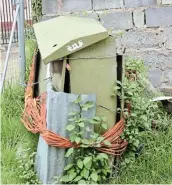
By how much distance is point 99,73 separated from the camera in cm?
357

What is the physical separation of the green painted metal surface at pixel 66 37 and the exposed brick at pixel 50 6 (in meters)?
0.94

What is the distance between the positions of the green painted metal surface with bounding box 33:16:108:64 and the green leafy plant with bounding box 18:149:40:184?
35.8 inches

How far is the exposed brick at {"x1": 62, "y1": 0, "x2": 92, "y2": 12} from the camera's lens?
198 inches

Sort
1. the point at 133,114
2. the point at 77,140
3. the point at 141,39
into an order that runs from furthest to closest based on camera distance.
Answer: the point at 141,39 → the point at 133,114 → the point at 77,140

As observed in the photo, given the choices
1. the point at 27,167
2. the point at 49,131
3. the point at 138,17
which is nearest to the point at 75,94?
the point at 49,131

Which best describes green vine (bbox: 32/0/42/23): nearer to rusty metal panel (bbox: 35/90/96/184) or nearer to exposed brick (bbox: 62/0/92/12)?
exposed brick (bbox: 62/0/92/12)

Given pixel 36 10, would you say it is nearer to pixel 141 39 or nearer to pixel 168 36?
pixel 141 39

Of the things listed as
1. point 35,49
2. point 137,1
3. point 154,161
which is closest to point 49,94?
point 154,161

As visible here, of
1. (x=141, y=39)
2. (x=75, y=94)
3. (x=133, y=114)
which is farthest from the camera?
(x=141, y=39)

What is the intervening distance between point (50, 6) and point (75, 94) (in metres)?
1.96

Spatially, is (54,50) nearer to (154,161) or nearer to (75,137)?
(75,137)

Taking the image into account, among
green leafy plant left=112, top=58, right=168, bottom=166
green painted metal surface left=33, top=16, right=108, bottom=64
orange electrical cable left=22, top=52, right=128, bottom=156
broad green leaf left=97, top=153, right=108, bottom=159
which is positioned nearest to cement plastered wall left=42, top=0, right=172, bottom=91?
green painted metal surface left=33, top=16, right=108, bottom=64

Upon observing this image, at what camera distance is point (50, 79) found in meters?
3.89

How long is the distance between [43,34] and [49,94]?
33.8 inches
